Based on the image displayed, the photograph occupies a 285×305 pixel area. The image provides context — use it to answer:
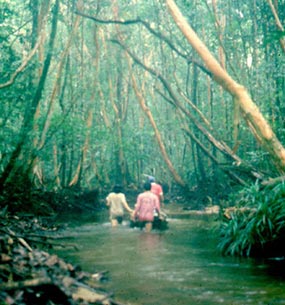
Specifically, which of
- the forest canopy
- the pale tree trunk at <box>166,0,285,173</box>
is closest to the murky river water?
the pale tree trunk at <box>166,0,285,173</box>

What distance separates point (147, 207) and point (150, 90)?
26.1 metres

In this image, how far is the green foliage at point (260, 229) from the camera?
10062 mm

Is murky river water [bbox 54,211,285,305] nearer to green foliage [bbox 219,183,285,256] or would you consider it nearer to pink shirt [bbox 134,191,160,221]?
green foliage [bbox 219,183,285,256]

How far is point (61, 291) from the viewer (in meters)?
4.86

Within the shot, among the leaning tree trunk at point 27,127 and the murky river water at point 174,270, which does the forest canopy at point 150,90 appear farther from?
the murky river water at point 174,270

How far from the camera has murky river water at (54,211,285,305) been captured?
6859 mm

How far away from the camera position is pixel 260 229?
10.2 meters

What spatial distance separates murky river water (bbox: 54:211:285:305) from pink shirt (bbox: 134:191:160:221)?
0.71m

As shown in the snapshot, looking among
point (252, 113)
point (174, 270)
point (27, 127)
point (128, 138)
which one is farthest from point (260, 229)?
point (128, 138)

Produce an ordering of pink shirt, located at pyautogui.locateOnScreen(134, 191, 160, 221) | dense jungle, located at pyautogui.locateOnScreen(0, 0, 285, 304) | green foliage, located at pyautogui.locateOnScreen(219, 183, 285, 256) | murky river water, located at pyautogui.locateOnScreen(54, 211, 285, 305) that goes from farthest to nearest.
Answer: pink shirt, located at pyautogui.locateOnScreen(134, 191, 160, 221) → green foliage, located at pyautogui.locateOnScreen(219, 183, 285, 256) → dense jungle, located at pyautogui.locateOnScreen(0, 0, 285, 304) → murky river water, located at pyautogui.locateOnScreen(54, 211, 285, 305)

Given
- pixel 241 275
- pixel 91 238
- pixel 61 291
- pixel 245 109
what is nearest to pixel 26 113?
pixel 91 238

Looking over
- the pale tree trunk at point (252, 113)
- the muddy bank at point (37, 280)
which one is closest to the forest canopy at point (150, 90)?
the pale tree trunk at point (252, 113)

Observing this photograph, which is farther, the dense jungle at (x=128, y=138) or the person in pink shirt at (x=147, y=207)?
the person in pink shirt at (x=147, y=207)

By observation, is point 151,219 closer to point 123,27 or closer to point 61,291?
point 61,291
